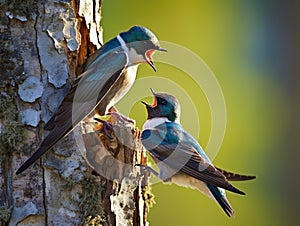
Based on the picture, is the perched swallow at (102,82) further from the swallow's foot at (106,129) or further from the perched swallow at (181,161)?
the perched swallow at (181,161)

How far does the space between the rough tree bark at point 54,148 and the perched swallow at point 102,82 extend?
82mm

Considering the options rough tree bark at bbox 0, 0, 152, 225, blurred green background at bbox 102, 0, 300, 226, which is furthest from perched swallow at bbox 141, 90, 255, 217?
blurred green background at bbox 102, 0, 300, 226

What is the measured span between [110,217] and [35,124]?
0.50 metres

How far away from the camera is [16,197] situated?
3.91m

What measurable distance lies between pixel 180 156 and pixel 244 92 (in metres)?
2.90

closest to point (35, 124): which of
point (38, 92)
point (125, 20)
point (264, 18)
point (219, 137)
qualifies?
point (38, 92)

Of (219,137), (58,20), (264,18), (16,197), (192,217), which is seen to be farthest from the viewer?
(264,18)

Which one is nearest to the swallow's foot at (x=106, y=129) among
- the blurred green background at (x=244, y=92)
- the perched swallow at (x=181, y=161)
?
the perched swallow at (x=181, y=161)

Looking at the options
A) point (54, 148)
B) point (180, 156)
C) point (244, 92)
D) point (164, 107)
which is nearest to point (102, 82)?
point (54, 148)

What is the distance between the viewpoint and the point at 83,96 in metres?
4.07

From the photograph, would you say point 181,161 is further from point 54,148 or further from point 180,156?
point 54,148

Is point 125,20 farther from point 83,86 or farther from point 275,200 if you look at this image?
point 83,86

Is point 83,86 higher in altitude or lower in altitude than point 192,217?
higher

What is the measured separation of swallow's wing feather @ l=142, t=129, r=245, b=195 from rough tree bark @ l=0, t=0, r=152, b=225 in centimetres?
39
